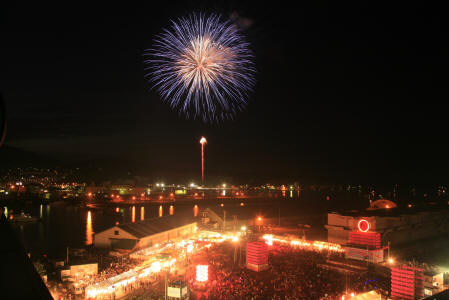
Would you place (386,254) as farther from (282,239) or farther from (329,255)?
(282,239)

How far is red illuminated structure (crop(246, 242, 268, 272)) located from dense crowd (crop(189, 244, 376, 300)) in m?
0.23

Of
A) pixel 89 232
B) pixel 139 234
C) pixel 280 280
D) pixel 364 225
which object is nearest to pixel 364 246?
pixel 364 225

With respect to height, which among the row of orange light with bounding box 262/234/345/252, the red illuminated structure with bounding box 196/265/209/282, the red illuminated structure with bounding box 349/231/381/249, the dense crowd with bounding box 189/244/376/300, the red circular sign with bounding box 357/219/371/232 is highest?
the red circular sign with bounding box 357/219/371/232

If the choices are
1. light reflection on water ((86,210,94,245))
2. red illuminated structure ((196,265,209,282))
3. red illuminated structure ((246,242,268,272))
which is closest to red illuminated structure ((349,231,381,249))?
red illuminated structure ((246,242,268,272))

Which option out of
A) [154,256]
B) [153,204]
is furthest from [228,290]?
[153,204]

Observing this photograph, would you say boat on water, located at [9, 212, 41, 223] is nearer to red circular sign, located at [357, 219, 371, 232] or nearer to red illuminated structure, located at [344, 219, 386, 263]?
red illuminated structure, located at [344, 219, 386, 263]

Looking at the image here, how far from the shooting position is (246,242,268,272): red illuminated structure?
12.3 meters

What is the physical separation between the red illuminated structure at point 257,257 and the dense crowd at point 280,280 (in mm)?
232

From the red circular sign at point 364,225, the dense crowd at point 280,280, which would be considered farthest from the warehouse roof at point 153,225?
the red circular sign at point 364,225

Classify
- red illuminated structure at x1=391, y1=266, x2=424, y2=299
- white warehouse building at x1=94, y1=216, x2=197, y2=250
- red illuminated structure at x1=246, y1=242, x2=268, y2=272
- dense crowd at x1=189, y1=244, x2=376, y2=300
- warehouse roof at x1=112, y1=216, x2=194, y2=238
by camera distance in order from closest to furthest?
red illuminated structure at x1=391, y1=266, x2=424, y2=299 < dense crowd at x1=189, y1=244, x2=376, y2=300 < red illuminated structure at x1=246, y1=242, x2=268, y2=272 < white warehouse building at x1=94, y1=216, x2=197, y2=250 < warehouse roof at x1=112, y1=216, x2=194, y2=238

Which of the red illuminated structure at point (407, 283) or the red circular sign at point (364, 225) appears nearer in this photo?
the red illuminated structure at point (407, 283)

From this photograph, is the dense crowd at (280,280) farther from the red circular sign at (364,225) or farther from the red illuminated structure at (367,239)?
the red circular sign at (364,225)

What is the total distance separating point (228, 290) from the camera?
9.79 meters

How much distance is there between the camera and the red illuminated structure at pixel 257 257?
486 inches
